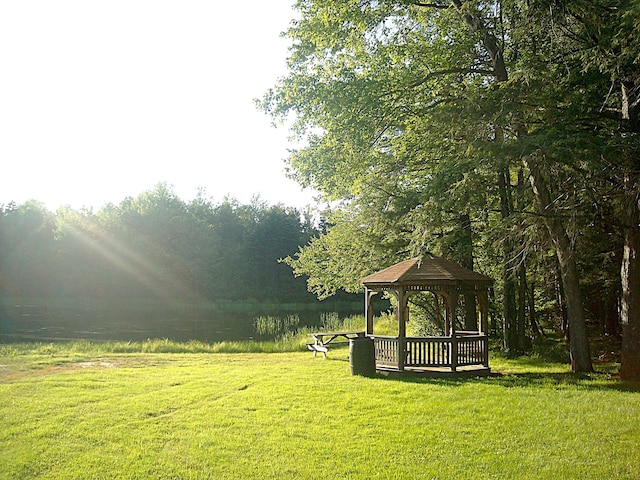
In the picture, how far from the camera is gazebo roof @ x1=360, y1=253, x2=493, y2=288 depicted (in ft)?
44.1

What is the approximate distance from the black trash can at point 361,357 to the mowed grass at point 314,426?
41cm

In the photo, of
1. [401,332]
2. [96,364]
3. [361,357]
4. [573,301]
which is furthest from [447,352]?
[96,364]

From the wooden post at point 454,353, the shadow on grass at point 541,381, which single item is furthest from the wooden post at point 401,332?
the wooden post at point 454,353

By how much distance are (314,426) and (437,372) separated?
568 centimetres

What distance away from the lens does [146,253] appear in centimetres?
6644

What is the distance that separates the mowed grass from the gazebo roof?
7.69 feet

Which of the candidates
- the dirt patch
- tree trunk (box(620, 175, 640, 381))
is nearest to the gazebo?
tree trunk (box(620, 175, 640, 381))

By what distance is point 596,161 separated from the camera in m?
9.73

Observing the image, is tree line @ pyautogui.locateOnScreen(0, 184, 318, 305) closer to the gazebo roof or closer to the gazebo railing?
the gazebo roof

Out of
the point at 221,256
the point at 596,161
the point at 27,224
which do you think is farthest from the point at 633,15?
the point at 27,224

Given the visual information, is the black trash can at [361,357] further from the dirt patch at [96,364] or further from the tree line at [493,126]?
the dirt patch at [96,364]

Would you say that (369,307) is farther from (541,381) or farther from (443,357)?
(541,381)

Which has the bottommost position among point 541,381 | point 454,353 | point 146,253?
point 541,381

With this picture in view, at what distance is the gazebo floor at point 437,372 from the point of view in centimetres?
1305
